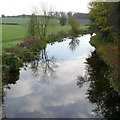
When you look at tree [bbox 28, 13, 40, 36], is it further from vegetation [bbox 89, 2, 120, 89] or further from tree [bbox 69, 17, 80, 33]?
tree [bbox 69, 17, 80, 33]

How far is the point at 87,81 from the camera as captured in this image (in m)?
13.9

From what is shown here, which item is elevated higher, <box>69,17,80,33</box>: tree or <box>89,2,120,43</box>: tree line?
<box>69,17,80,33</box>: tree

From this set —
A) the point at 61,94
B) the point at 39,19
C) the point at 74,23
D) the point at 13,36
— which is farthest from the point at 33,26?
the point at 61,94

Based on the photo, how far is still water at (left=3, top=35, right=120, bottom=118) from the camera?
930 centimetres

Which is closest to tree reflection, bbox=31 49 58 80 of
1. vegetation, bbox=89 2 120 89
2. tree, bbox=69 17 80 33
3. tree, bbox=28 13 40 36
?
vegetation, bbox=89 2 120 89

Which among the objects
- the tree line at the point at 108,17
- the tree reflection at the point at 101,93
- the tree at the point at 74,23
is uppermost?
the tree at the point at 74,23

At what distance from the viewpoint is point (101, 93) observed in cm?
1143

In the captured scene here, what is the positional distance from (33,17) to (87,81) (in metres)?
23.9

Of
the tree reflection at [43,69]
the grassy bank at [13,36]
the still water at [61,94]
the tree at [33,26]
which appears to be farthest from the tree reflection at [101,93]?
the tree at [33,26]

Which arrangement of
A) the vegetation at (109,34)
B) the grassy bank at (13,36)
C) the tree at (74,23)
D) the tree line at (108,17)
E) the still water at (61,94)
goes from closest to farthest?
the still water at (61,94), the vegetation at (109,34), the tree line at (108,17), the grassy bank at (13,36), the tree at (74,23)

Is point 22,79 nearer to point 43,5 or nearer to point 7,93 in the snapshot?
point 7,93

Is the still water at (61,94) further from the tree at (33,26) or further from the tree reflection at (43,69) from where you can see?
the tree at (33,26)

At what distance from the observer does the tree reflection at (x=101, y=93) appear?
30.8 feet

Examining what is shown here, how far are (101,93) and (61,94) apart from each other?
10.5 ft
